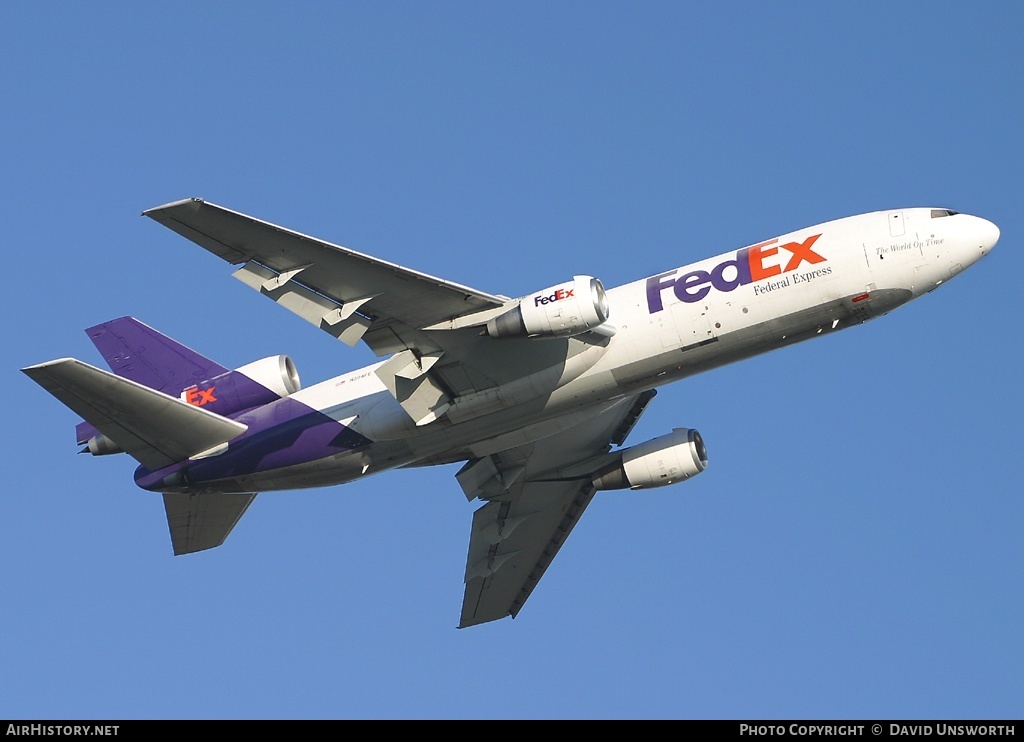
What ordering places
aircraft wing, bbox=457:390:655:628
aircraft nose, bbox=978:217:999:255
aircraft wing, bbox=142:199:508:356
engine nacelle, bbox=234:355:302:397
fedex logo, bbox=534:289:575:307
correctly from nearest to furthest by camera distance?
1. aircraft wing, bbox=142:199:508:356
2. fedex logo, bbox=534:289:575:307
3. aircraft nose, bbox=978:217:999:255
4. engine nacelle, bbox=234:355:302:397
5. aircraft wing, bbox=457:390:655:628

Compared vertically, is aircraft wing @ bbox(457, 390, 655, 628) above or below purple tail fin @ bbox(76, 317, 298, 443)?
below

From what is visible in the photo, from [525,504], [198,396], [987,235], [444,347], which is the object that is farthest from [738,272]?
[198,396]

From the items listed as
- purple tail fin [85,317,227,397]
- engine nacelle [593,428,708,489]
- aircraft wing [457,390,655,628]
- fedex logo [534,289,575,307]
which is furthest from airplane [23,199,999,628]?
engine nacelle [593,428,708,489]

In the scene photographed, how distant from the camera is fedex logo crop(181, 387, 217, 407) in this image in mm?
44531

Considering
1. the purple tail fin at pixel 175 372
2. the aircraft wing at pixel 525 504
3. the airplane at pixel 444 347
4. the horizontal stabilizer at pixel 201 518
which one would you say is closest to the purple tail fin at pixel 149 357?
the purple tail fin at pixel 175 372

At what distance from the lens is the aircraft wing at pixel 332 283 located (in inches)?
1460

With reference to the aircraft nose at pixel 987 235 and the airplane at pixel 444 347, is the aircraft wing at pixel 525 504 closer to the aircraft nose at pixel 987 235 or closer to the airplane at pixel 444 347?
the airplane at pixel 444 347

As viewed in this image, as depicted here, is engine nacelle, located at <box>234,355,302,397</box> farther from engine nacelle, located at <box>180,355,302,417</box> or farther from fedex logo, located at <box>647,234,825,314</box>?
fedex logo, located at <box>647,234,825,314</box>

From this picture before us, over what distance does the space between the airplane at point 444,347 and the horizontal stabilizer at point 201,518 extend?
0.27ft

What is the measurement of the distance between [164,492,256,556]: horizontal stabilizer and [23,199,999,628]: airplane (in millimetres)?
81

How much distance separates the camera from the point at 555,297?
37.8 meters

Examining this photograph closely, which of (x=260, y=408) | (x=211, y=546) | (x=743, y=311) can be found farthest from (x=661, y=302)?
(x=211, y=546)

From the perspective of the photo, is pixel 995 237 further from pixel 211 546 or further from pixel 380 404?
pixel 211 546

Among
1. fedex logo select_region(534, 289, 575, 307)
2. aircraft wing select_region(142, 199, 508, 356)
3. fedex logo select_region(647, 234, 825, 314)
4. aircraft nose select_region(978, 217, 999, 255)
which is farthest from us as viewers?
fedex logo select_region(647, 234, 825, 314)
